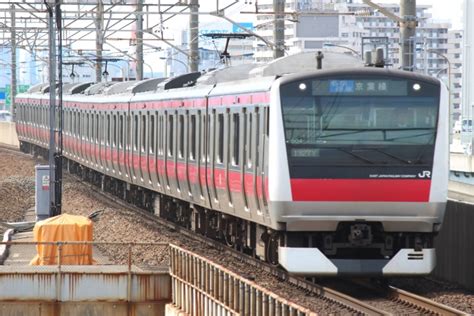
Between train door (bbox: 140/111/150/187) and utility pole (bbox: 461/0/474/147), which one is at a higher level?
utility pole (bbox: 461/0/474/147)

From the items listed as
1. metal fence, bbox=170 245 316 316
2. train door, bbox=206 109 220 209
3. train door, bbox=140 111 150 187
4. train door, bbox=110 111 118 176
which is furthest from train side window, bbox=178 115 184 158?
train door, bbox=110 111 118 176

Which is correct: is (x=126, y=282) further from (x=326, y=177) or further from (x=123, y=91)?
(x=123, y=91)

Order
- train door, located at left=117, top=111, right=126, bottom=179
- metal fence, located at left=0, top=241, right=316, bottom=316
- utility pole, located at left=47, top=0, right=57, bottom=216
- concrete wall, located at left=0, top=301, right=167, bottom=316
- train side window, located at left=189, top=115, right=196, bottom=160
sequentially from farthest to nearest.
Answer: train door, located at left=117, top=111, right=126, bottom=179 → utility pole, located at left=47, top=0, right=57, bottom=216 → train side window, located at left=189, top=115, right=196, bottom=160 → concrete wall, located at left=0, top=301, right=167, bottom=316 → metal fence, located at left=0, top=241, right=316, bottom=316

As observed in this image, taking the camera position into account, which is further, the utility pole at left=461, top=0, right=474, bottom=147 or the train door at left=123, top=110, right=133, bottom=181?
the utility pole at left=461, top=0, right=474, bottom=147

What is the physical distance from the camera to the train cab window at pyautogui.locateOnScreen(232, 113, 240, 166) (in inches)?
727

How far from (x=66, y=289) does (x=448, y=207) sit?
5.21m

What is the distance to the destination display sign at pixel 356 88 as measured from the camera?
16.1m

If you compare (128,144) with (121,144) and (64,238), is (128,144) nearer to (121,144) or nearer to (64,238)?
(121,144)

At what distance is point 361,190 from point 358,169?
0.79 ft

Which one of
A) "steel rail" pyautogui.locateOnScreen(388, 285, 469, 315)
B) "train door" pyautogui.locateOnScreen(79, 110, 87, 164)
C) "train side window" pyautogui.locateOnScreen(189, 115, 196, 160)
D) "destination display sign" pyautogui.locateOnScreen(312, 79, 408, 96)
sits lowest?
"steel rail" pyautogui.locateOnScreen(388, 285, 469, 315)

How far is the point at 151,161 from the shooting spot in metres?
27.1

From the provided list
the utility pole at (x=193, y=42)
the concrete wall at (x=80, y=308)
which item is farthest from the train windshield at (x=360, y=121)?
the utility pole at (x=193, y=42)

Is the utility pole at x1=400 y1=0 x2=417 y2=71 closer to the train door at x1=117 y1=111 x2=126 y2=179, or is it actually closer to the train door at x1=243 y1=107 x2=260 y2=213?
the train door at x1=243 y1=107 x2=260 y2=213

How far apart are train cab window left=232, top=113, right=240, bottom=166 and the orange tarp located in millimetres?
2816
